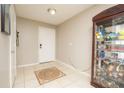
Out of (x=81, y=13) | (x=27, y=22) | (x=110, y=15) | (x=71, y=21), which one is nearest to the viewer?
(x=110, y=15)

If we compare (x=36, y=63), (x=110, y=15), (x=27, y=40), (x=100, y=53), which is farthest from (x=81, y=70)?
(x=27, y=40)

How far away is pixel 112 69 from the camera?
5.88 feet

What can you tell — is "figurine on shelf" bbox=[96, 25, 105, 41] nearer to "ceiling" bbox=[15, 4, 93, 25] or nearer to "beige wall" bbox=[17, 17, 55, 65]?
"ceiling" bbox=[15, 4, 93, 25]

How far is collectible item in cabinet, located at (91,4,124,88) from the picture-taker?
161 centimetres

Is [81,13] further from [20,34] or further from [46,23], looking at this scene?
[20,34]

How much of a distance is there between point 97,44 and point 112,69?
65 centimetres

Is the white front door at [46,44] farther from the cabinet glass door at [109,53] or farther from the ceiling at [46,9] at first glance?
the cabinet glass door at [109,53]

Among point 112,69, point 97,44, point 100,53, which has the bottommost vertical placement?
point 112,69

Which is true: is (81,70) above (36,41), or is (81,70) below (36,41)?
below

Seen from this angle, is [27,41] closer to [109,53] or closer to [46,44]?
[46,44]

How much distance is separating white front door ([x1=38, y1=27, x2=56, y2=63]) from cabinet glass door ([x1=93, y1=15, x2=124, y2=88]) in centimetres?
283

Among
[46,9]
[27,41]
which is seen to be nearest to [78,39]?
[46,9]

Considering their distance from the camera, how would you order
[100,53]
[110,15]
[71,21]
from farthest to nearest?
[71,21] < [100,53] < [110,15]

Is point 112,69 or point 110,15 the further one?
point 112,69
